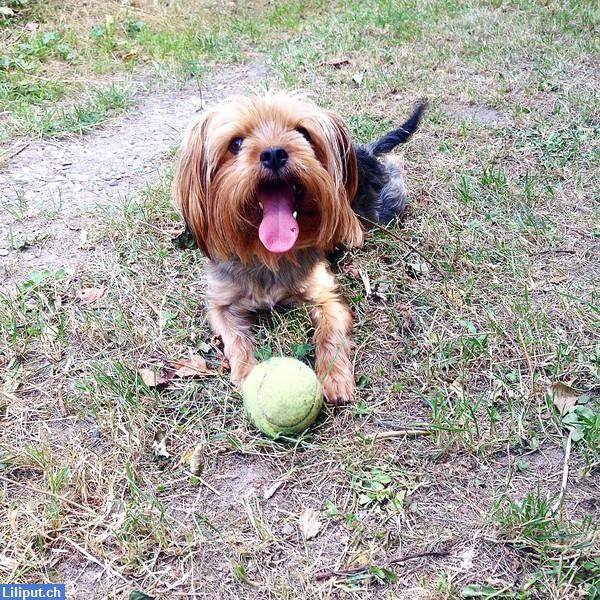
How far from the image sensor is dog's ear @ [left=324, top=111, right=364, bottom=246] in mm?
3197

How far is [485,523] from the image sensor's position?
7.39ft

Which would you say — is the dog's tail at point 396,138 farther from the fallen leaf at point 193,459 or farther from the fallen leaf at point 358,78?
the fallen leaf at point 193,459

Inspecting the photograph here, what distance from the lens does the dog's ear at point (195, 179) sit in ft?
10.1

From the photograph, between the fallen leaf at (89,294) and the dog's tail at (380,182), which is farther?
the dog's tail at (380,182)

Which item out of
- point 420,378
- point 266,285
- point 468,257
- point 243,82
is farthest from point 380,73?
point 420,378

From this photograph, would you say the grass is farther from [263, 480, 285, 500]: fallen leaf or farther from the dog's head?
the dog's head

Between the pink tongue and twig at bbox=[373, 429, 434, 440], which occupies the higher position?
the pink tongue

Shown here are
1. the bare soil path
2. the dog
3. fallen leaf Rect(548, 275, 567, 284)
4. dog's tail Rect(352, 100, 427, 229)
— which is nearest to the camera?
the dog

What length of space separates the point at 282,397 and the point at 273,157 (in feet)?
3.60

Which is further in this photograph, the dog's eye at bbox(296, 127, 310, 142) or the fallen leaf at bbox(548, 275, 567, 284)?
the fallen leaf at bbox(548, 275, 567, 284)

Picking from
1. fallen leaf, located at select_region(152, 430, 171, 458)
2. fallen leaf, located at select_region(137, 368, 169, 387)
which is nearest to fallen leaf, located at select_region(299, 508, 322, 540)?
fallen leaf, located at select_region(152, 430, 171, 458)

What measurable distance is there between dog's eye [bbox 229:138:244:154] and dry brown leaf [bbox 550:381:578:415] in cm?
185

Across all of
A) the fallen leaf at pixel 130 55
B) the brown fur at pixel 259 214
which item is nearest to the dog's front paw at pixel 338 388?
the brown fur at pixel 259 214

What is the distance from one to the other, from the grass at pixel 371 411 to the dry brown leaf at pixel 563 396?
36mm
